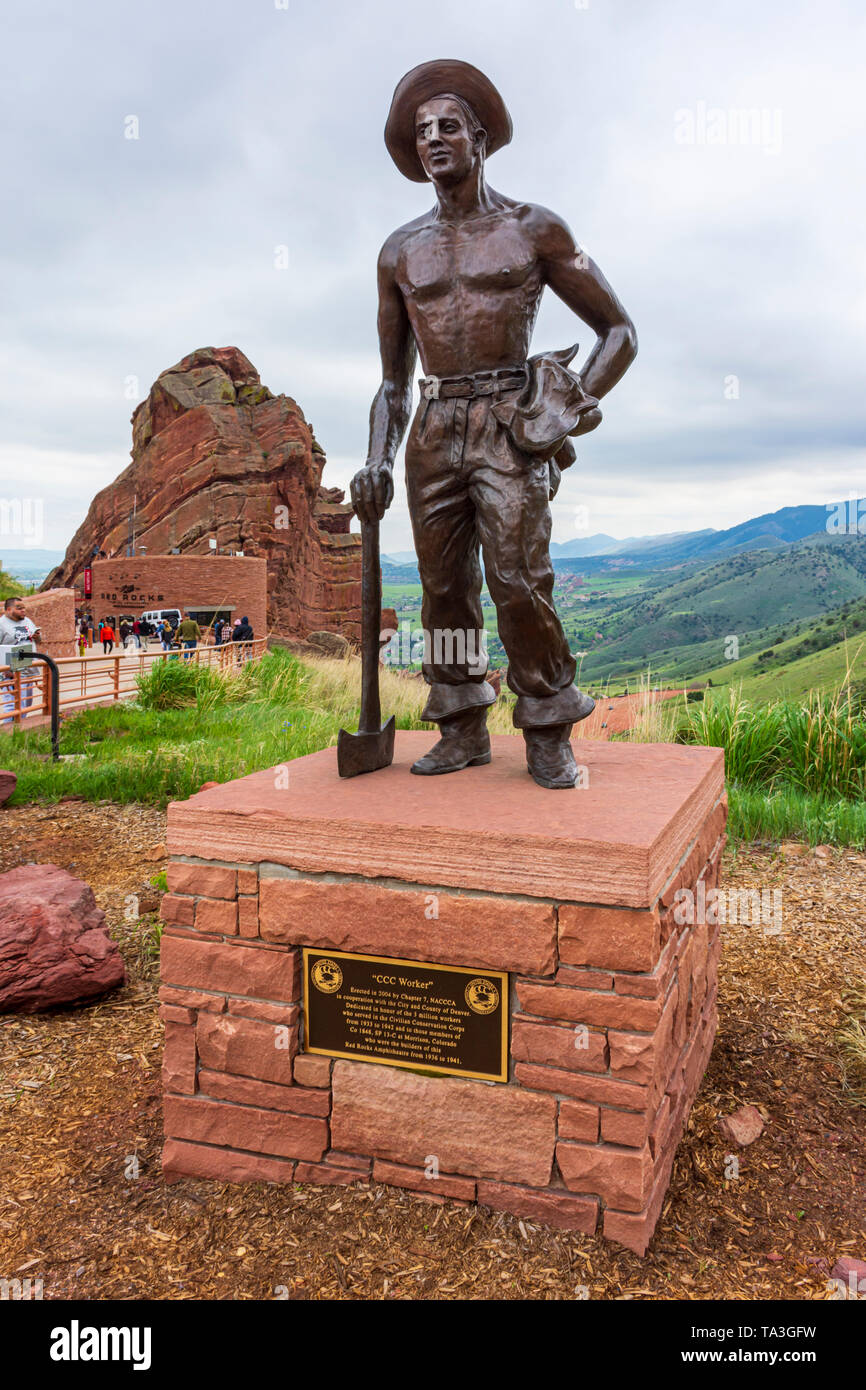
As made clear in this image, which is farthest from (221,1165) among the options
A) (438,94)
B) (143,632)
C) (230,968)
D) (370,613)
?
(143,632)

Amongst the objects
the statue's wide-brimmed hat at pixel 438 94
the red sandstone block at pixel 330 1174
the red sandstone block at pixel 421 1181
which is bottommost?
the red sandstone block at pixel 330 1174

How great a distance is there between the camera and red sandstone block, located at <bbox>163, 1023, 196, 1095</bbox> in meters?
2.76

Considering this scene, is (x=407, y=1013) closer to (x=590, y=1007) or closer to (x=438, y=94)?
(x=590, y=1007)

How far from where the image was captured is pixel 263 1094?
2.69 meters

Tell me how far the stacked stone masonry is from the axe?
66 centimetres

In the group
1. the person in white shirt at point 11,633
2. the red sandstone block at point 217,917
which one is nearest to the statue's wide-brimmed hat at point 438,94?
the red sandstone block at point 217,917

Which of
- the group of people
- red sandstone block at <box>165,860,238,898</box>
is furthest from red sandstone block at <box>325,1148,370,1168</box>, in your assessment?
the group of people

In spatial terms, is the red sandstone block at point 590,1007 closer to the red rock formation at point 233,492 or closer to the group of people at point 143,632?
the group of people at point 143,632

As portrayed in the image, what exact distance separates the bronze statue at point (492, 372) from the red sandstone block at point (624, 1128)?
103cm

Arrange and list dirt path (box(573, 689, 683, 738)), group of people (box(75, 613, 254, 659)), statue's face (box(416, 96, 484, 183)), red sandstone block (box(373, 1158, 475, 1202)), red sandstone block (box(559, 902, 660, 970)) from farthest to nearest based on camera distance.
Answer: group of people (box(75, 613, 254, 659)) < dirt path (box(573, 689, 683, 738)) < statue's face (box(416, 96, 484, 183)) < red sandstone block (box(373, 1158, 475, 1202)) < red sandstone block (box(559, 902, 660, 970))

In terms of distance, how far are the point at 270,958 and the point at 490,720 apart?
6.66 m

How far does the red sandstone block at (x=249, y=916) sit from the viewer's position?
104 inches

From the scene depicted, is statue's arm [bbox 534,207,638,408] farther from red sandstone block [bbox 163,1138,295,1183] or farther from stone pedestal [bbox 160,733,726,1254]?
red sandstone block [bbox 163,1138,295,1183]

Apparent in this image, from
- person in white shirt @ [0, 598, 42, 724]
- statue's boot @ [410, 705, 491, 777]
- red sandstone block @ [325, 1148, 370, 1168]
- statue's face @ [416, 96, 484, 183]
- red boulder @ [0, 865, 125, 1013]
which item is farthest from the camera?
person in white shirt @ [0, 598, 42, 724]
